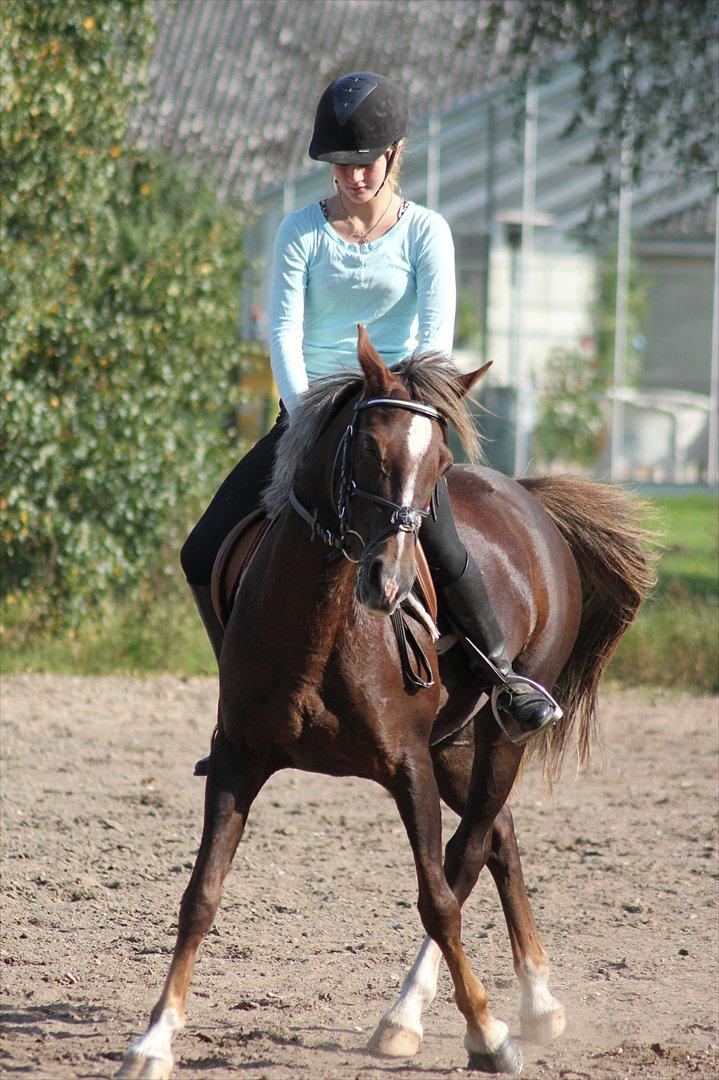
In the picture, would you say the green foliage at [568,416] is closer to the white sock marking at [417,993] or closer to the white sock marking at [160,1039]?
the white sock marking at [417,993]

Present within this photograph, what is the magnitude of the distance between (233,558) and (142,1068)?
4.79 ft

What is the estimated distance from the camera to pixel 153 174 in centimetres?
1038

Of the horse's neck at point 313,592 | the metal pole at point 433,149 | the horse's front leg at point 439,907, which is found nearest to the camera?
the horse's neck at point 313,592

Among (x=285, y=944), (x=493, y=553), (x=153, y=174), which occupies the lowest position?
(x=285, y=944)

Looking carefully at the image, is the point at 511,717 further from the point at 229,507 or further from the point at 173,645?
the point at 173,645

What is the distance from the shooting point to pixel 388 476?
131 inches

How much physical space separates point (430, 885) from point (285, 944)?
1.42m

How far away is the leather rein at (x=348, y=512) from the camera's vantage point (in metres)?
3.26

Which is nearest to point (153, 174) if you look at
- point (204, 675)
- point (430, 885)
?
point (204, 675)

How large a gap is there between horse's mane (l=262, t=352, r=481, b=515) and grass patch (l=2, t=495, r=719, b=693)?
631 cm

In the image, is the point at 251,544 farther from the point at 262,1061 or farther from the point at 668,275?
the point at 668,275

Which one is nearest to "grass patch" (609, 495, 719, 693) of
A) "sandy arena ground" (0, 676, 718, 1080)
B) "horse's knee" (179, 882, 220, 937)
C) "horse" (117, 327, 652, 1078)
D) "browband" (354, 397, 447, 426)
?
"sandy arena ground" (0, 676, 718, 1080)

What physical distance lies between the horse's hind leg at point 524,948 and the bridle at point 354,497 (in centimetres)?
155

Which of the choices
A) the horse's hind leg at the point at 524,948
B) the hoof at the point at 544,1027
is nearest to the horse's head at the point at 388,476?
the horse's hind leg at the point at 524,948
